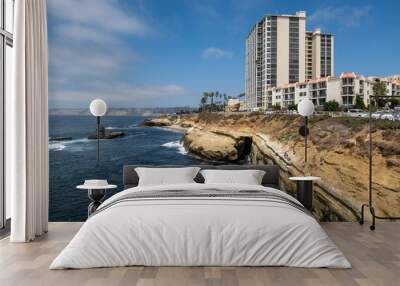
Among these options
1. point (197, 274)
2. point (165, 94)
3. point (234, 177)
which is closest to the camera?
point (197, 274)

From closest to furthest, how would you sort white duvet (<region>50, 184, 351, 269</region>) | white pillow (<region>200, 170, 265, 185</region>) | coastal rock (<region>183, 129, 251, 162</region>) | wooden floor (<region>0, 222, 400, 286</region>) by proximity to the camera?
1. wooden floor (<region>0, 222, 400, 286</region>)
2. white duvet (<region>50, 184, 351, 269</region>)
3. white pillow (<region>200, 170, 265, 185</region>)
4. coastal rock (<region>183, 129, 251, 162</region>)

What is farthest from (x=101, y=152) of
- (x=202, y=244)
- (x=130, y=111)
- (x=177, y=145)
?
(x=202, y=244)

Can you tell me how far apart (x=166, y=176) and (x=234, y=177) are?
0.85 meters

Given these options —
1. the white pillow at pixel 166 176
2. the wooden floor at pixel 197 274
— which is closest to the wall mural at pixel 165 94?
the white pillow at pixel 166 176

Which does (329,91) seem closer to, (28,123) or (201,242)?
(201,242)

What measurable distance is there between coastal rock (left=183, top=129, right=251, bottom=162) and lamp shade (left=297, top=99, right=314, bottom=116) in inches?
39.4

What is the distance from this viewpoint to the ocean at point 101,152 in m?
6.80

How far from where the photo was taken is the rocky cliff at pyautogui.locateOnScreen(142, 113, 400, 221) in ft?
20.3

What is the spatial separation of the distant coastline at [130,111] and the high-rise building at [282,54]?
1111 mm

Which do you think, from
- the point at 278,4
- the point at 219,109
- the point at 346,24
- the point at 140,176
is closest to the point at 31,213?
the point at 140,176

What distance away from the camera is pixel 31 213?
15.8 feet

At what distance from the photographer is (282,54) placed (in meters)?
7.19

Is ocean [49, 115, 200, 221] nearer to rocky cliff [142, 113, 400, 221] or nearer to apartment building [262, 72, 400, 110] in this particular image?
rocky cliff [142, 113, 400, 221]

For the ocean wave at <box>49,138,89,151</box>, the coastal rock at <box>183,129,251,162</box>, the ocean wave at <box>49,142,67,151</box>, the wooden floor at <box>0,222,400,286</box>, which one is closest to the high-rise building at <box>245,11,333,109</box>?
the coastal rock at <box>183,129,251,162</box>
